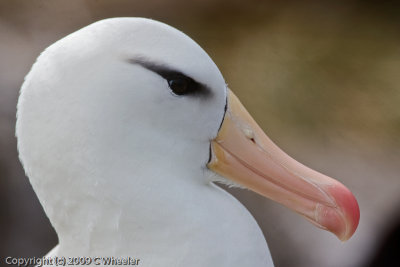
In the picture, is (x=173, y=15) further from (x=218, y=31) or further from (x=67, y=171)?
(x=67, y=171)

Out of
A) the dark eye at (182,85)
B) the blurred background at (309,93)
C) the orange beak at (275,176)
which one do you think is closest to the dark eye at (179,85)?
the dark eye at (182,85)

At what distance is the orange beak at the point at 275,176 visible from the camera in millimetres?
1016

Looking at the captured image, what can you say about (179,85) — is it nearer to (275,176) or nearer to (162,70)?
(162,70)

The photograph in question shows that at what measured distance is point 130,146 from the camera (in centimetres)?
88

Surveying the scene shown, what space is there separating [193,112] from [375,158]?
1.91 metres

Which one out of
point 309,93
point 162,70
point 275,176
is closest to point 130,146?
point 162,70

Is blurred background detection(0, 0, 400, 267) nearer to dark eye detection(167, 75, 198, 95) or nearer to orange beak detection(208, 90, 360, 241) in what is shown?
orange beak detection(208, 90, 360, 241)

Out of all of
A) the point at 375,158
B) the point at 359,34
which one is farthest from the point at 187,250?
the point at 359,34

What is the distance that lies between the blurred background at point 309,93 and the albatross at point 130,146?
144 cm

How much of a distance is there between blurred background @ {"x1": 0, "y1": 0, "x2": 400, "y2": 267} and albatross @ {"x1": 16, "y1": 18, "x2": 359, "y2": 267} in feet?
4.72

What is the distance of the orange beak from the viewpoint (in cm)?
102

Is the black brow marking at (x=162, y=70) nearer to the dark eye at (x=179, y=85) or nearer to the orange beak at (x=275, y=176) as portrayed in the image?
the dark eye at (x=179, y=85)

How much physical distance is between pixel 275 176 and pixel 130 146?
30 cm

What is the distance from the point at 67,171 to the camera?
0.86 m
